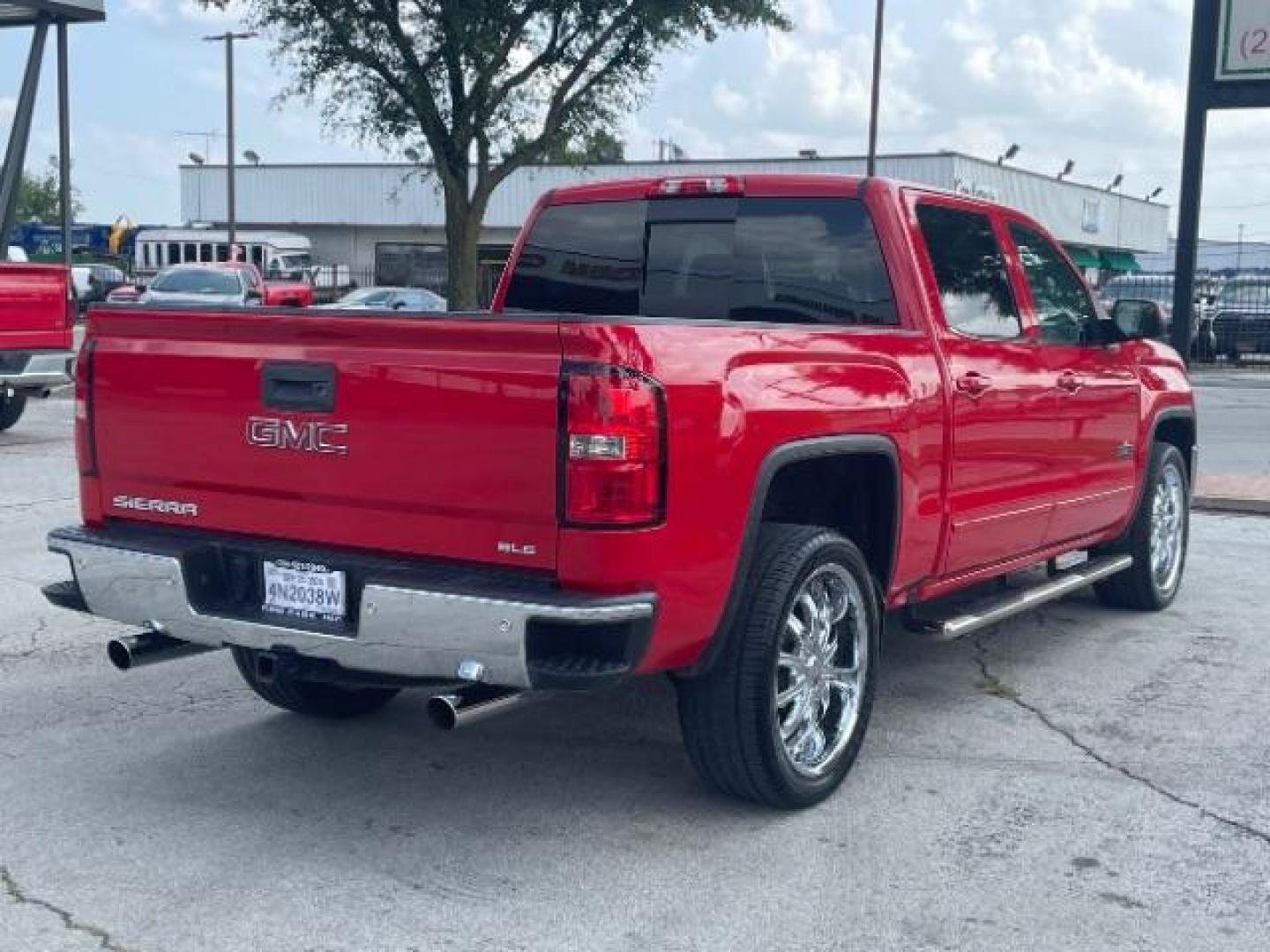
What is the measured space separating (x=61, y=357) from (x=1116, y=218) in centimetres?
5516

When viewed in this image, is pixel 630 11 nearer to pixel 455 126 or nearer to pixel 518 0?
pixel 518 0

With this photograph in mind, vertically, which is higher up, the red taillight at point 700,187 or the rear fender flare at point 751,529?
the red taillight at point 700,187

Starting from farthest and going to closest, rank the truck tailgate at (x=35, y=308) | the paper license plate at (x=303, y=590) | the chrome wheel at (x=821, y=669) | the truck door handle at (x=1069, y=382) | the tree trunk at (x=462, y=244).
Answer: the tree trunk at (x=462, y=244), the truck tailgate at (x=35, y=308), the truck door handle at (x=1069, y=382), the chrome wheel at (x=821, y=669), the paper license plate at (x=303, y=590)

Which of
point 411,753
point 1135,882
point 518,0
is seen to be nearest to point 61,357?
point 411,753

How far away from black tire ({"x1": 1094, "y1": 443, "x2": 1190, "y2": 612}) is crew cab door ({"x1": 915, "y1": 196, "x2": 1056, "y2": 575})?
1.42m

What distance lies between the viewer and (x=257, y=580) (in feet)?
15.1

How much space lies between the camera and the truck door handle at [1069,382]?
6402mm

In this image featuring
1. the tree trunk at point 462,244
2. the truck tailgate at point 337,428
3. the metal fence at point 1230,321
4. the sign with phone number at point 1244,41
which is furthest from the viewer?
the metal fence at point 1230,321

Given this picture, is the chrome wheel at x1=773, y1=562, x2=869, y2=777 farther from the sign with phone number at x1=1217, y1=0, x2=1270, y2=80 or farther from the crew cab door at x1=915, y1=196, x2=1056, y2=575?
the sign with phone number at x1=1217, y1=0, x2=1270, y2=80

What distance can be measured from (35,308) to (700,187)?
9113 mm

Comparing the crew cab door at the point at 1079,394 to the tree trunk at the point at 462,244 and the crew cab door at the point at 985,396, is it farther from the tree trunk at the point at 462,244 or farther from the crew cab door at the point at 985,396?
the tree trunk at the point at 462,244

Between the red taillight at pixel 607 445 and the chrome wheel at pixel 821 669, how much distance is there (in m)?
0.83

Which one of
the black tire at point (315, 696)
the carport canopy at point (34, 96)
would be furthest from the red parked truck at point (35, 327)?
the black tire at point (315, 696)

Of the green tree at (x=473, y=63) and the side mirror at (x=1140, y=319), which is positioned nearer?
the side mirror at (x=1140, y=319)
